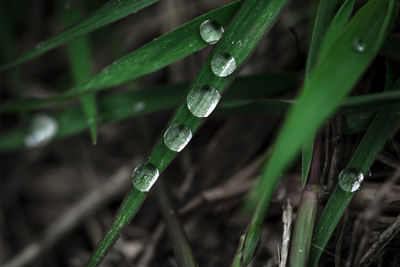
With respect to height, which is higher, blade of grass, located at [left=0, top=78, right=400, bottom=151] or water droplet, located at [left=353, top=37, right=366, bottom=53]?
blade of grass, located at [left=0, top=78, right=400, bottom=151]

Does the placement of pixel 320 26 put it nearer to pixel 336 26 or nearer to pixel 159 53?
pixel 336 26

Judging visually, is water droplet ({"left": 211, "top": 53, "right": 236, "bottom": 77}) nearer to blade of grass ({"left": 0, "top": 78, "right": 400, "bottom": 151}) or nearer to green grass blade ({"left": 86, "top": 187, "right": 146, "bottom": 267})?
blade of grass ({"left": 0, "top": 78, "right": 400, "bottom": 151})

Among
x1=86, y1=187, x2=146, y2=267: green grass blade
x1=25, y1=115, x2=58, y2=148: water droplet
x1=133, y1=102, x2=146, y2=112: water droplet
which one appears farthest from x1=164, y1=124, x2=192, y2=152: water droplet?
x1=25, y1=115, x2=58, y2=148: water droplet

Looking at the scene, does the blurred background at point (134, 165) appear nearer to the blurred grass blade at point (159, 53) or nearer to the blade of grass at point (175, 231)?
the blade of grass at point (175, 231)

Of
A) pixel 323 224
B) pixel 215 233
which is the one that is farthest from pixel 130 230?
pixel 323 224

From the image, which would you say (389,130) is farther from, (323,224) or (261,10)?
(261,10)
